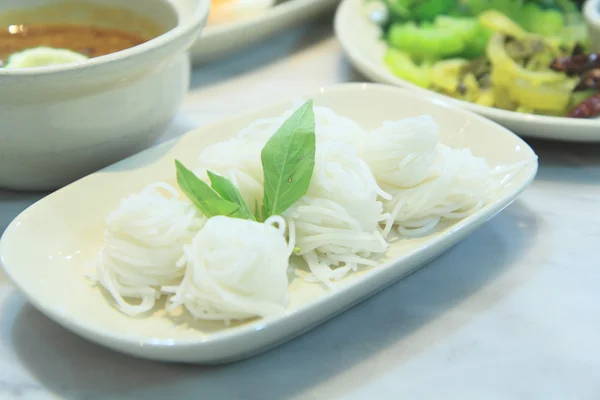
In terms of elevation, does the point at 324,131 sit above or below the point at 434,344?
above

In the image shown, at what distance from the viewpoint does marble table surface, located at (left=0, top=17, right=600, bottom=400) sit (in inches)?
36.7

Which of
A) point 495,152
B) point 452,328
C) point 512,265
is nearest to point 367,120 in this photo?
point 495,152

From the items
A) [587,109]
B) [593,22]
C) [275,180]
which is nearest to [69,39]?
[275,180]

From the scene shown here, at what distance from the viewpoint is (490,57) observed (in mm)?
1735

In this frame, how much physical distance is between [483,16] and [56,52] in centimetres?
111

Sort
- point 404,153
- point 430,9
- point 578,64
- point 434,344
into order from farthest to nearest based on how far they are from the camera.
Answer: point 430,9 → point 578,64 → point 404,153 → point 434,344

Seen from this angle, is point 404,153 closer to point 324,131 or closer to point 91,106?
point 324,131

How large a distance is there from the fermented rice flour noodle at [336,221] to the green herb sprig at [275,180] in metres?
0.03

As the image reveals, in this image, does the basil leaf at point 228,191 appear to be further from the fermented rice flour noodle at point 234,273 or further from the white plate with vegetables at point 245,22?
the white plate with vegetables at point 245,22

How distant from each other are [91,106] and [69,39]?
384 millimetres

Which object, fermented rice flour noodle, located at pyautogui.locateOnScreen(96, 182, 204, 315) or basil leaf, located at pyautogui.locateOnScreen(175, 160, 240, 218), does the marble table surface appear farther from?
basil leaf, located at pyautogui.locateOnScreen(175, 160, 240, 218)

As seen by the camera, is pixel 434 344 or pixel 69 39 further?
pixel 69 39

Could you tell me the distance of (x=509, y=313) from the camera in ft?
3.51

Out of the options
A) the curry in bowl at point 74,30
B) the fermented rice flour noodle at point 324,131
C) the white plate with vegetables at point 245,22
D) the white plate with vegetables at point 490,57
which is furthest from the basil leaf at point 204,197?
the white plate with vegetables at point 245,22
